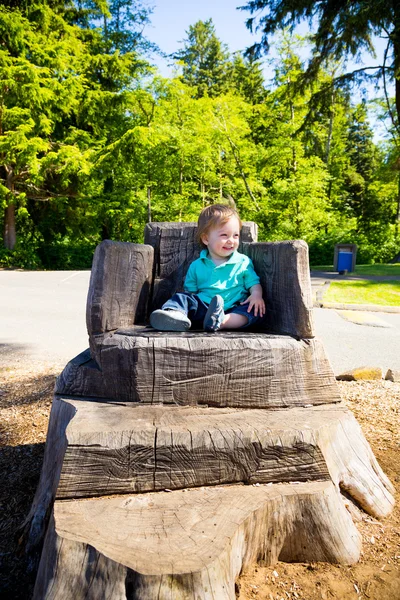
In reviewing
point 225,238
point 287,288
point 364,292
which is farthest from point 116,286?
point 364,292

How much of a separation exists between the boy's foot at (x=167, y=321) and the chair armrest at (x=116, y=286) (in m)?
0.20

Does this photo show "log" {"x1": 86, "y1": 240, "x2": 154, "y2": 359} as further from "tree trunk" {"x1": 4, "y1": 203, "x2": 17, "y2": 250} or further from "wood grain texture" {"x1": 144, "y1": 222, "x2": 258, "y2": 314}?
"tree trunk" {"x1": 4, "y1": 203, "x2": 17, "y2": 250}

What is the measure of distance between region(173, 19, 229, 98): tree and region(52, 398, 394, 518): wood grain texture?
31.3 meters

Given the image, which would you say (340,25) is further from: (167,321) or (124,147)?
(167,321)

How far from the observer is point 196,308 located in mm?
2547

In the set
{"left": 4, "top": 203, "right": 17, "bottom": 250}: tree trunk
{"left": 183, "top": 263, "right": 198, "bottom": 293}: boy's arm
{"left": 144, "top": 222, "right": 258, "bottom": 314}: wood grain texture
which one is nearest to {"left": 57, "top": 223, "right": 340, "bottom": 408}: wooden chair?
{"left": 183, "top": 263, "right": 198, "bottom": 293}: boy's arm

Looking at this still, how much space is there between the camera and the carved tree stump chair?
134 centimetres

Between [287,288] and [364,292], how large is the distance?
25.4 feet

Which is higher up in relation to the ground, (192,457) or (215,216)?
(215,216)

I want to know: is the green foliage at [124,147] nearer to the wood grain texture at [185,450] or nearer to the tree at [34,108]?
the tree at [34,108]

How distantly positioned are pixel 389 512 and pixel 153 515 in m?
1.13

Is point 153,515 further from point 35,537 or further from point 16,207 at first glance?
point 16,207

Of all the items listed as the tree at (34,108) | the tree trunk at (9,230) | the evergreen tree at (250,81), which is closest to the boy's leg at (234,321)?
the tree at (34,108)

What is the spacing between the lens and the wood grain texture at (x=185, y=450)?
65.8 inches
